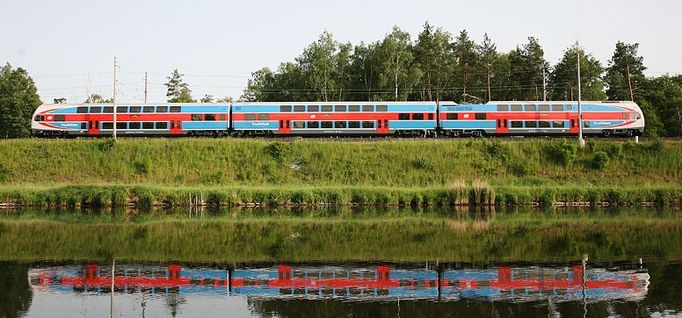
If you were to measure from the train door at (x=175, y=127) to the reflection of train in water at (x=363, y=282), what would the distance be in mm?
36479

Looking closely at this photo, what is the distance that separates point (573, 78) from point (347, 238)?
197 ft

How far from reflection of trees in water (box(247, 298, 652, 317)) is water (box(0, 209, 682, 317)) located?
27 mm

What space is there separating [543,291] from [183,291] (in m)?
9.81

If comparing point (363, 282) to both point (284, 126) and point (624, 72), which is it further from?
point (624, 72)

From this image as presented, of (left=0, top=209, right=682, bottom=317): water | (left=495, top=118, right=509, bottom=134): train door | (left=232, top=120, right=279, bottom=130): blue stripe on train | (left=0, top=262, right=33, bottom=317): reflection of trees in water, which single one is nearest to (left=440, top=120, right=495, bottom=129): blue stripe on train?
(left=495, top=118, right=509, bottom=134): train door

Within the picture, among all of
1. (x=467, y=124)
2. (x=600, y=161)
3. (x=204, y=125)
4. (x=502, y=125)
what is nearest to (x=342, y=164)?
(x=467, y=124)

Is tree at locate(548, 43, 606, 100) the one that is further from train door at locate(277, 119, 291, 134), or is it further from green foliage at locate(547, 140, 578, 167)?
train door at locate(277, 119, 291, 134)

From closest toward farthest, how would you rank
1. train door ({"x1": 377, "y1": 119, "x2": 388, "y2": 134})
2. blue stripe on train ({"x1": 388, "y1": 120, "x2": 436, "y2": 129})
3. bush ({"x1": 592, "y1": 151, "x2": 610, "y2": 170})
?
bush ({"x1": 592, "y1": 151, "x2": 610, "y2": 170}), blue stripe on train ({"x1": 388, "y1": 120, "x2": 436, "y2": 129}), train door ({"x1": 377, "y1": 119, "x2": 388, "y2": 134})

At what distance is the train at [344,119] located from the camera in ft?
181

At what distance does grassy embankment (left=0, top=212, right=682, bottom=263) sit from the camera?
79.1 ft

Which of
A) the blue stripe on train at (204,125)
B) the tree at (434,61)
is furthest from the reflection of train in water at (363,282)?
the tree at (434,61)

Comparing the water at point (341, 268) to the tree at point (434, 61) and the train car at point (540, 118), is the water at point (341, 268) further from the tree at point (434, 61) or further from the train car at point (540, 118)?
the tree at point (434, 61)

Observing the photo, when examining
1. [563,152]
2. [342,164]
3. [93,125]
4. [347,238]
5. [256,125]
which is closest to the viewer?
[347,238]

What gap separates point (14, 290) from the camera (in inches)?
697
